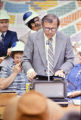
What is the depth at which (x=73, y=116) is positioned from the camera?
0.51 metres

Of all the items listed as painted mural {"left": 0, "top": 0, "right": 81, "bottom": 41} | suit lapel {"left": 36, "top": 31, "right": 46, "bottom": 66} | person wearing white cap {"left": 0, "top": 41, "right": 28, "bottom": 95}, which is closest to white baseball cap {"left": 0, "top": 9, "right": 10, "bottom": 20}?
painted mural {"left": 0, "top": 0, "right": 81, "bottom": 41}

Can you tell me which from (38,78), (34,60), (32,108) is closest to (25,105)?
(32,108)

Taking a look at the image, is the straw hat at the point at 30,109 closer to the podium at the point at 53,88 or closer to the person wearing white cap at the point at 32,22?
the podium at the point at 53,88

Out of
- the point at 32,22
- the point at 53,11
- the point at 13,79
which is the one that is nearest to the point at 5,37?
the point at 32,22

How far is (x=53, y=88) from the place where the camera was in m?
2.23

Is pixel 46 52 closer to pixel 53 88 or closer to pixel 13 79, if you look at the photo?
pixel 13 79

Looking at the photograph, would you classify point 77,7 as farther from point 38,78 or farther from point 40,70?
Answer: point 38,78

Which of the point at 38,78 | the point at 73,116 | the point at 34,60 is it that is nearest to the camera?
the point at 73,116

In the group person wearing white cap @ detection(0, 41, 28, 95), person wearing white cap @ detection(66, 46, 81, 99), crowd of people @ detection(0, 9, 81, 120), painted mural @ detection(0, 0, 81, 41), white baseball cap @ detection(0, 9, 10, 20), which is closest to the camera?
crowd of people @ detection(0, 9, 81, 120)

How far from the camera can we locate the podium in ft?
7.20

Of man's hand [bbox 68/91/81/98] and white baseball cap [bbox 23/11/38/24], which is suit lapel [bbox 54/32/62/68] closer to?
man's hand [bbox 68/91/81/98]

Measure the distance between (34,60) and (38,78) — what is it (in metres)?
0.64

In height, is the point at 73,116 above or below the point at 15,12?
below

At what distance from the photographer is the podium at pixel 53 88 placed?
2196 mm
